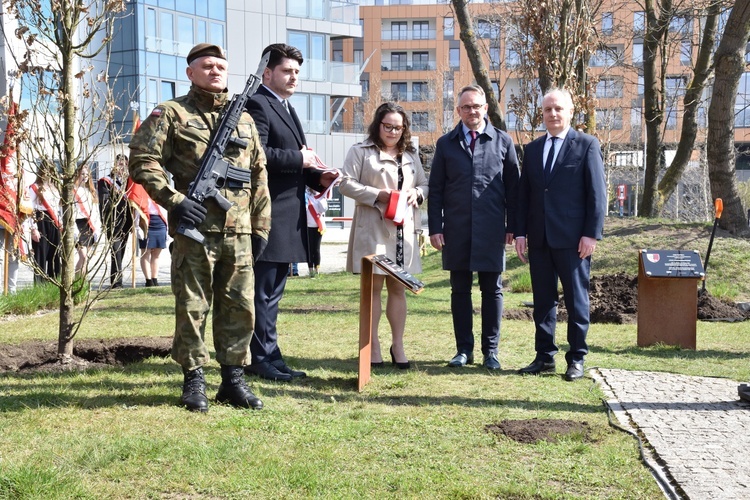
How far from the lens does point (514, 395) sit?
20.7 feet

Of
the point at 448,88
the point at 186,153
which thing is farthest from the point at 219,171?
the point at 448,88

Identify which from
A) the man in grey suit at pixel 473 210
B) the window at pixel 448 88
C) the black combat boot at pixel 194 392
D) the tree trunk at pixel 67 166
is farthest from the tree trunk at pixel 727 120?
the window at pixel 448 88

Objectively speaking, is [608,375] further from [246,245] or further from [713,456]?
[246,245]

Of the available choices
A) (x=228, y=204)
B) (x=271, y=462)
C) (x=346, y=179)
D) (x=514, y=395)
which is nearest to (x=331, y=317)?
(x=346, y=179)

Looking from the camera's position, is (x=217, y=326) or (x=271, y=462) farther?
(x=217, y=326)

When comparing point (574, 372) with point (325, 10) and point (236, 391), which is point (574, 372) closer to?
point (236, 391)

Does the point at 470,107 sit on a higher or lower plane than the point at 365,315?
higher

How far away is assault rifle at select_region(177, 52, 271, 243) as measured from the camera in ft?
17.7

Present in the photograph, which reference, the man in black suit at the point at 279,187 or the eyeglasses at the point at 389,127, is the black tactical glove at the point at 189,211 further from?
the eyeglasses at the point at 389,127

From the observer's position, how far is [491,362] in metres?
7.36

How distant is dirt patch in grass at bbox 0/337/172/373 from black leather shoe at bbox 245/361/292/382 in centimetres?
123

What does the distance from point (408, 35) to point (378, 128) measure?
77.5 metres

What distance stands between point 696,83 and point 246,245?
53.9 feet

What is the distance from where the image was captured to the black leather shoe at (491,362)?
7320 mm
